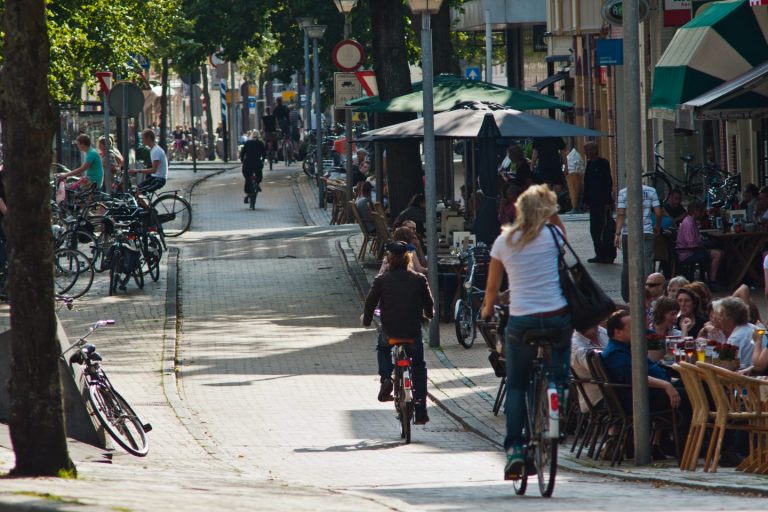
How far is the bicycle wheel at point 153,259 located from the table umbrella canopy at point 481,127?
3938 millimetres

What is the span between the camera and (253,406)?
1361 cm

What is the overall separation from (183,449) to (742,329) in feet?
13.4

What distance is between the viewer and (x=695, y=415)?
9938 millimetres

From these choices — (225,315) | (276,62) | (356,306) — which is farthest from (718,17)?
(276,62)

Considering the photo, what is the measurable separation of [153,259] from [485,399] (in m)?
9.08

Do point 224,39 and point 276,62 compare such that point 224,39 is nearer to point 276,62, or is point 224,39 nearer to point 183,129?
point 276,62

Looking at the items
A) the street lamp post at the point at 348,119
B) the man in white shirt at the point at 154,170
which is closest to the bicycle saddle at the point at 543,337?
the street lamp post at the point at 348,119

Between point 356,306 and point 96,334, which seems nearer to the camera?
point 96,334

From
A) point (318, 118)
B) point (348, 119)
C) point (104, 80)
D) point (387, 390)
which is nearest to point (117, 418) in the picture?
point (387, 390)

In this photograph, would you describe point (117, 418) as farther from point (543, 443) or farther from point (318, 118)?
point (318, 118)

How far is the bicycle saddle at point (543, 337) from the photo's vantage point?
8297 mm

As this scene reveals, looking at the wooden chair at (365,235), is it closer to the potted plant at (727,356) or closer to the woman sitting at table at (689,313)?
the woman sitting at table at (689,313)

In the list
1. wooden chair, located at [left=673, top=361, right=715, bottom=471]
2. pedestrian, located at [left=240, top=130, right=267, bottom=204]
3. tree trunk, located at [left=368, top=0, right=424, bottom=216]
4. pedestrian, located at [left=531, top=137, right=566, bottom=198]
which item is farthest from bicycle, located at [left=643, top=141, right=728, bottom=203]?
wooden chair, located at [left=673, top=361, right=715, bottom=471]

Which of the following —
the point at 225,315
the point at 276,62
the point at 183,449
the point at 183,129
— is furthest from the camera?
the point at 183,129
